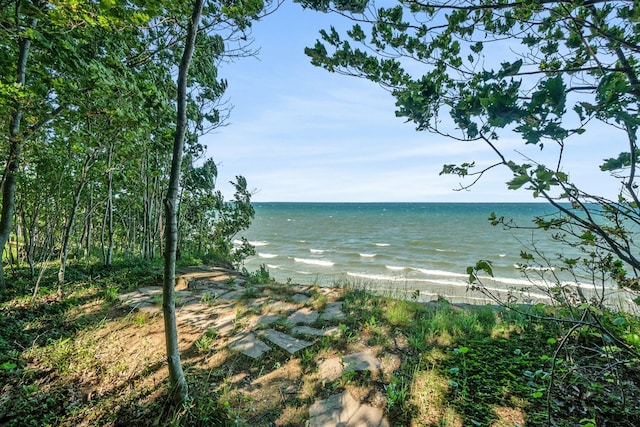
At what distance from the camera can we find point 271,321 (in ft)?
12.6

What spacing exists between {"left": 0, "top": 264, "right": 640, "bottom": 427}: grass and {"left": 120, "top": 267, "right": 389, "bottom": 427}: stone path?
95mm

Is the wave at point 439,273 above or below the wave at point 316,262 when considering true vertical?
above

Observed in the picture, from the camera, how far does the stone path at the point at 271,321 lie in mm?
2271

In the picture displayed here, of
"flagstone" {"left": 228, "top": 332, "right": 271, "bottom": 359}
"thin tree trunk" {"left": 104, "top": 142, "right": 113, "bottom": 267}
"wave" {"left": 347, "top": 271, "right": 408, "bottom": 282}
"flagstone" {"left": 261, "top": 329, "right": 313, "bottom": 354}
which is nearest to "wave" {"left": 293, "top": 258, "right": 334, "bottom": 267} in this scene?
"wave" {"left": 347, "top": 271, "right": 408, "bottom": 282}

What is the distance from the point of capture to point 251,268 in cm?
1573

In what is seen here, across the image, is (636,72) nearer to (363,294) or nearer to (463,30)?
(463,30)

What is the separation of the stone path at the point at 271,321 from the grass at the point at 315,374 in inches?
3.7

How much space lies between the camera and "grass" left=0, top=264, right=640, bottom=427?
7.18 ft

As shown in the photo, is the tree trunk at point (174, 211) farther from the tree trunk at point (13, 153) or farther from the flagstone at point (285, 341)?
the tree trunk at point (13, 153)

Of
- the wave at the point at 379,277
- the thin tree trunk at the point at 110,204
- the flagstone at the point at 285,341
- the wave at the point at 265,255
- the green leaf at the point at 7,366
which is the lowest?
the wave at the point at 265,255

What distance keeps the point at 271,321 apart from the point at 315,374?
1.30 meters

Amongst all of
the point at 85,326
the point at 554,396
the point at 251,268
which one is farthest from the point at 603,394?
the point at 251,268

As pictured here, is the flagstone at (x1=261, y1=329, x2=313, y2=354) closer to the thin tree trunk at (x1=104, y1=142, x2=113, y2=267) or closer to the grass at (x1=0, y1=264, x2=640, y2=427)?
the grass at (x1=0, y1=264, x2=640, y2=427)

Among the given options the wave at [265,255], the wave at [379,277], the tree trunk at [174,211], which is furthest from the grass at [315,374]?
the wave at [265,255]
